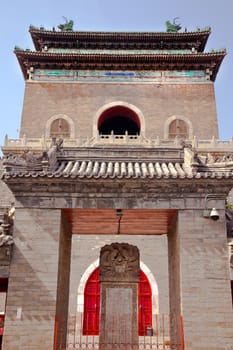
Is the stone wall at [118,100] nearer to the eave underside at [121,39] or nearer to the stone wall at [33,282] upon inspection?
the eave underside at [121,39]

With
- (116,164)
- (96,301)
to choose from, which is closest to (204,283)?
(116,164)

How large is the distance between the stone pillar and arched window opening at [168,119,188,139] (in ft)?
70.3

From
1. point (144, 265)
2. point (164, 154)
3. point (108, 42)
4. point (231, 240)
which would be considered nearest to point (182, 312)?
point (231, 240)

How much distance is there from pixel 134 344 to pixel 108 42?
96.3ft

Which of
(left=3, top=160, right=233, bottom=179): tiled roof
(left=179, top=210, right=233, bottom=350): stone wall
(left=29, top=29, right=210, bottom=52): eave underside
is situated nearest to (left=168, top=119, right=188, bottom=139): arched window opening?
(left=29, top=29, right=210, bottom=52): eave underside

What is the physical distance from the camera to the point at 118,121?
3934 cm

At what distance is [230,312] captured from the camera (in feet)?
35.6

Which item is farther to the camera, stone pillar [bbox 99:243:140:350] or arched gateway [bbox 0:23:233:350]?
stone pillar [bbox 99:243:140:350]

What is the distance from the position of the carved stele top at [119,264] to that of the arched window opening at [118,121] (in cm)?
2265

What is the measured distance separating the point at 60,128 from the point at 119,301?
2282cm

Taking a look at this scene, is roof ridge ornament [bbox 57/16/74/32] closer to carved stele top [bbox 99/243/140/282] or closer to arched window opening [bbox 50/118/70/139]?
arched window opening [bbox 50/118/70/139]

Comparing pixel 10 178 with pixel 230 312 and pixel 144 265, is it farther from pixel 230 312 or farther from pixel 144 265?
pixel 144 265

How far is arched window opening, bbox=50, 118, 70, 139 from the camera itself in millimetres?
33844

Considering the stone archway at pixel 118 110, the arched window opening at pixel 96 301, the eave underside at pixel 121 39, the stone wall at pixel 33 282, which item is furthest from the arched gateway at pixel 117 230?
the eave underside at pixel 121 39
